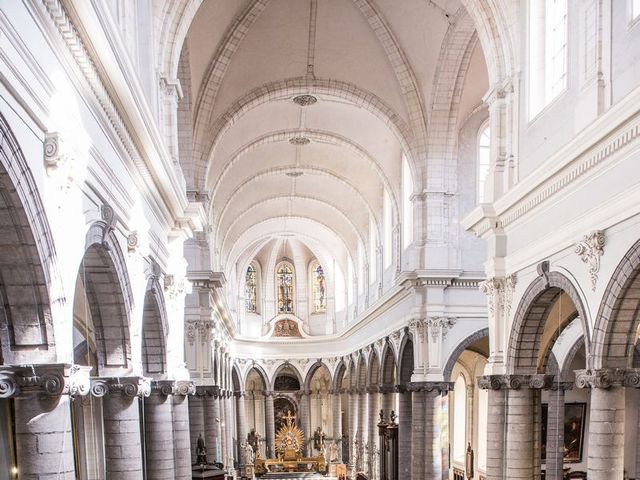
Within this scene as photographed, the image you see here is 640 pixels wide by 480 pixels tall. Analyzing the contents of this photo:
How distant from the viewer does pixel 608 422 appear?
1009 centimetres

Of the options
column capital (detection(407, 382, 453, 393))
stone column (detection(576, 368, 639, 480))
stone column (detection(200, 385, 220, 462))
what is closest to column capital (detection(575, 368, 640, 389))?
stone column (detection(576, 368, 639, 480))

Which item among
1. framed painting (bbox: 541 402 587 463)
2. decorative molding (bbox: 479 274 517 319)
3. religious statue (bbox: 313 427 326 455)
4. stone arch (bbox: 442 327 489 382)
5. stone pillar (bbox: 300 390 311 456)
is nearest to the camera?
decorative molding (bbox: 479 274 517 319)

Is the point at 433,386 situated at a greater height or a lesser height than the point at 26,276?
lesser

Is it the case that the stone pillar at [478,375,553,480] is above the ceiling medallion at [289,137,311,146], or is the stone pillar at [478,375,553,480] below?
below

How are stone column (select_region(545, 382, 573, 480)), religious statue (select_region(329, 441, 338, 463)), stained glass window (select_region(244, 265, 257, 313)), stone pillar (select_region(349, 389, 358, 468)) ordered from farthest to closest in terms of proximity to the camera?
stained glass window (select_region(244, 265, 257, 313)) < religious statue (select_region(329, 441, 338, 463)) < stone pillar (select_region(349, 389, 358, 468)) < stone column (select_region(545, 382, 573, 480))

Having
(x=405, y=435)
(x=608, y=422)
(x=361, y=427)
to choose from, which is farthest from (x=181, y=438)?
(x=361, y=427)

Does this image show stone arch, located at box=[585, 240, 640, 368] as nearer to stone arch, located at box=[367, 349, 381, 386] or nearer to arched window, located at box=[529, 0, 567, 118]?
arched window, located at box=[529, 0, 567, 118]

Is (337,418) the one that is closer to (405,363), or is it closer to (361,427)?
(361,427)

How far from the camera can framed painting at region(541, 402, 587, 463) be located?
82.8ft

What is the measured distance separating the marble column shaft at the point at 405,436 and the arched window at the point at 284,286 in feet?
78.2

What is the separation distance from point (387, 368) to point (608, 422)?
18.5 meters

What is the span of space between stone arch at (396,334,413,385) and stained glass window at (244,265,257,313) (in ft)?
76.4

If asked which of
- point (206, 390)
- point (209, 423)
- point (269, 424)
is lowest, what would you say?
point (269, 424)

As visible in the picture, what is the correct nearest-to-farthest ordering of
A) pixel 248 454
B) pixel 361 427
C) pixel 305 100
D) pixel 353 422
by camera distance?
pixel 305 100 → pixel 361 427 → pixel 353 422 → pixel 248 454
